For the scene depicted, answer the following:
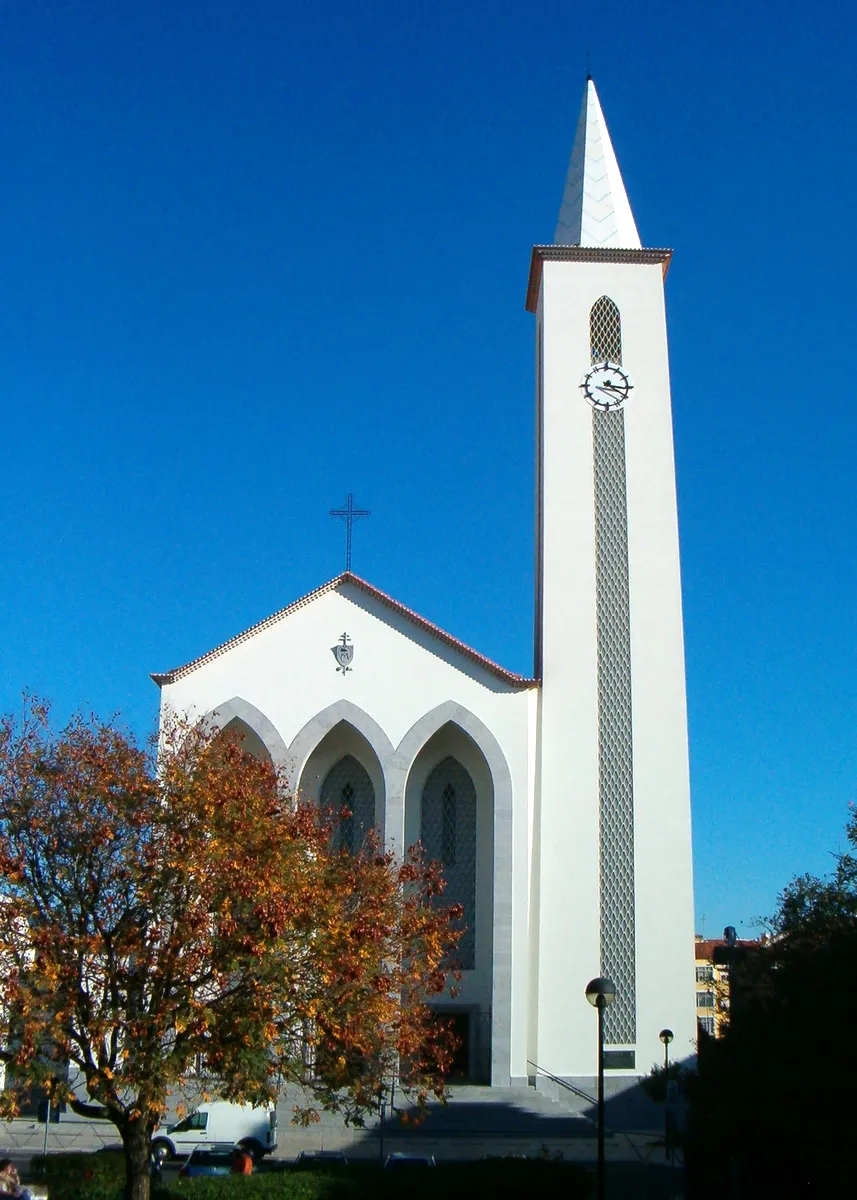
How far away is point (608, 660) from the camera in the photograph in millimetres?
29422

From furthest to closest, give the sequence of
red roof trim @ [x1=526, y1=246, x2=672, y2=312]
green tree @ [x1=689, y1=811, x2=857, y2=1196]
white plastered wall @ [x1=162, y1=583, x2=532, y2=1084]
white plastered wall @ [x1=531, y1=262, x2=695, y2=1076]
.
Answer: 1. red roof trim @ [x1=526, y1=246, x2=672, y2=312]
2. white plastered wall @ [x1=162, y1=583, x2=532, y2=1084]
3. white plastered wall @ [x1=531, y1=262, x2=695, y2=1076]
4. green tree @ [x1=689, y1=811, x2=857, y2=1196]

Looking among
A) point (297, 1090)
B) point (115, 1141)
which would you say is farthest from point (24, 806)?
point (297, 1090)

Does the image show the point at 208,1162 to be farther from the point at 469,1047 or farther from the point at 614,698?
the point at 614,698

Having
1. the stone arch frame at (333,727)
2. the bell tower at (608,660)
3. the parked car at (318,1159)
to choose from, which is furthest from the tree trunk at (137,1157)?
the stone arch frame at (333,727)

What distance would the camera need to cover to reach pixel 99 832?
1425 centimetres

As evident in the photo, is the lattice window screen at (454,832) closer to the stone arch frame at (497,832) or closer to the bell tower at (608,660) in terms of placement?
the stone arch frame at (497,832)

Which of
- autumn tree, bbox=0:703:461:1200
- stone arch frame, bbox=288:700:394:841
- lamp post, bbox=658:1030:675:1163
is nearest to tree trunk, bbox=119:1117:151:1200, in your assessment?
autumn tree, bbox=0:703:461:1200

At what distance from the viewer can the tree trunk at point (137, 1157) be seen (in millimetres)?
14195

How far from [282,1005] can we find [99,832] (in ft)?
9.46

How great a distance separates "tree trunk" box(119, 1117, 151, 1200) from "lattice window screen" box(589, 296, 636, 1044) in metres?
14.6

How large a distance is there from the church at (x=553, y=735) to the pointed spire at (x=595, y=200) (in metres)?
3.03

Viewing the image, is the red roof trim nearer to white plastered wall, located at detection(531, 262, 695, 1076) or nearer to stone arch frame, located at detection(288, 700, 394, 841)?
white plastered wall, located at detection(531, 262, 695, 1076)

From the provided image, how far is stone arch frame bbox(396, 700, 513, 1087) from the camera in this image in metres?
26.7

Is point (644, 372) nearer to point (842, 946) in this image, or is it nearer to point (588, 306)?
point (588, 306)
